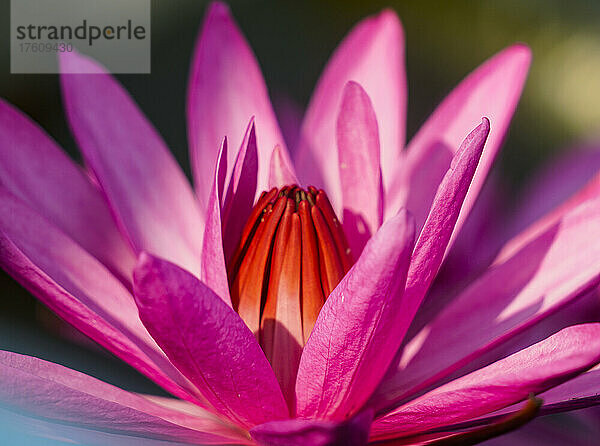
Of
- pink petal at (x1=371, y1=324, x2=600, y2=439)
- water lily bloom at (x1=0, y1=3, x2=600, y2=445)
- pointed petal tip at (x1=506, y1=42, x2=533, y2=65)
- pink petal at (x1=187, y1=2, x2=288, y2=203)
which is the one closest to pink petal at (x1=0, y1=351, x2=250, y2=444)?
water lily bloom at (x1=0, y1=3, x2=600, y2=445)

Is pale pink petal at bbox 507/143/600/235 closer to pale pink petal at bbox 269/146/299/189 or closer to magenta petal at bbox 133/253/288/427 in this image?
pale pink petal at bbox 269/146/299/189

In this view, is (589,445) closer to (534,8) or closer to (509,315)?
(509,315)

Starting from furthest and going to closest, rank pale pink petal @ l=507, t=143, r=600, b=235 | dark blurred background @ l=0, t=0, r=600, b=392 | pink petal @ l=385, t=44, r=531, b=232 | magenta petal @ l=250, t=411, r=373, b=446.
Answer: dark blurred background @ l=0, t=0, r=600, b=392, pale pink petal @ l=507, t=143, r=600, b=235, pink petal @ l=385, t=44, r=531, b=232, magenta petal @ l=250, t=411, r=373, b=446

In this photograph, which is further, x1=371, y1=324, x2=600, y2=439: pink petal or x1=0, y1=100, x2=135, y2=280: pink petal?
x1=0, y1=100, x2=135, y2=280: pink petal

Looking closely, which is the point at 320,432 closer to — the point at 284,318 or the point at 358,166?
the point at 284,318

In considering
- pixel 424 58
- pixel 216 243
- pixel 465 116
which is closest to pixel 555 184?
pixel 465 116

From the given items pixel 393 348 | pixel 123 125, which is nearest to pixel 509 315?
pixel 393 348

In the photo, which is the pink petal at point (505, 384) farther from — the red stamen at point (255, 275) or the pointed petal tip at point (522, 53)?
the pointed petal tip at point (522, 53)

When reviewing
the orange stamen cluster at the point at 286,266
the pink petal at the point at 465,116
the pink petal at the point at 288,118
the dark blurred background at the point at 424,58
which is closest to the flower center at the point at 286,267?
the orange stamen cluster at the point at 286,266
